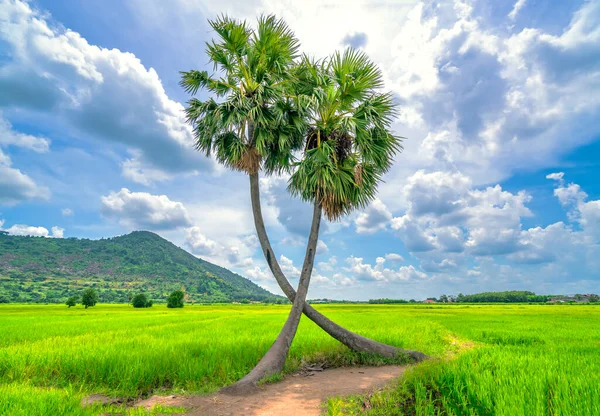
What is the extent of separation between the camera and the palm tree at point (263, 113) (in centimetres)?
1114

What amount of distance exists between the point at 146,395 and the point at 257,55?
11181 millimetres

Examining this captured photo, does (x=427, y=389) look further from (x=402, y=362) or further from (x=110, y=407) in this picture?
(x=110, y=407)

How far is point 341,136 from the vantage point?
476 inches

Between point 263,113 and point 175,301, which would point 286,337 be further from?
point 175,301

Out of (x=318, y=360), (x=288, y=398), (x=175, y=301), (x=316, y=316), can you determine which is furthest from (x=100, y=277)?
(x=288, y=398)

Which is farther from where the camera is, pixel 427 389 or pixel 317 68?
pixel 317 68

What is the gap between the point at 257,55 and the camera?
11641 millimetres

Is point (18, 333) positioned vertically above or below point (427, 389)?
below

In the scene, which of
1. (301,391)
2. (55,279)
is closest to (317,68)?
(301,391)

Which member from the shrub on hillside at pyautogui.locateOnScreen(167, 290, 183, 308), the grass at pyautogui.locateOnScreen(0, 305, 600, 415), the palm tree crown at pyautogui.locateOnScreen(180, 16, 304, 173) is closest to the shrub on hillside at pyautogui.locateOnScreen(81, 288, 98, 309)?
the shrub on hillside at pyautogui.locateOnScreen(167, 290, 183, 308)

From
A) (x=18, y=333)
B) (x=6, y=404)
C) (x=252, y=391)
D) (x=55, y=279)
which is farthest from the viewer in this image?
(x=55, y=279)

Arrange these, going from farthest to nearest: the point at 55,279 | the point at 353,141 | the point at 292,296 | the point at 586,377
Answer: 1. the point at 55,279
2. the point at 353,141
3. the point at 292,296
4. the point at 586,377

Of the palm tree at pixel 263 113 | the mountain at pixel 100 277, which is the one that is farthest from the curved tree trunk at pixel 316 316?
the mountain at pixel 100 277

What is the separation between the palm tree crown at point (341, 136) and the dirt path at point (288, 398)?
517 centimetres
